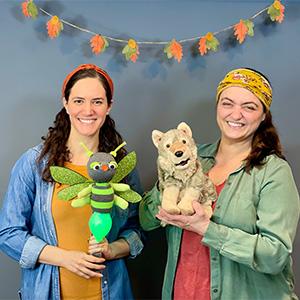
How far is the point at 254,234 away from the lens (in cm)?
134

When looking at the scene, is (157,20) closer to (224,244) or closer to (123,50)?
(123,50)

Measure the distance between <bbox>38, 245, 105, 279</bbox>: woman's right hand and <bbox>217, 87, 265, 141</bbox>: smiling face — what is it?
570mm

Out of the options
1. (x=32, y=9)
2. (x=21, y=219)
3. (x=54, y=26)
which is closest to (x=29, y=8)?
(x=32, y=9)

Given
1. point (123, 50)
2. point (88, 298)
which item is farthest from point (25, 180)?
point (123, 50)

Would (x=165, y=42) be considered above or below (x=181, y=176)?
above

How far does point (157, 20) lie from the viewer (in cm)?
188

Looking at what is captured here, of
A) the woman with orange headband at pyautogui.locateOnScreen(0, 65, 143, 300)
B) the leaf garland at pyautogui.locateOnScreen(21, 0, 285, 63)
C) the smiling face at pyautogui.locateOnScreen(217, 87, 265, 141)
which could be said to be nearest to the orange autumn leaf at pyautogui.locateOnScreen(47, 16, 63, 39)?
the leaf garland at pyautogui.locateOnScreen(21, 0, 285, 63)

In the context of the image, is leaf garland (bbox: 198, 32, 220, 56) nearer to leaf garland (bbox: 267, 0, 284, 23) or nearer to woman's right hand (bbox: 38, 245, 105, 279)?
leaf garland (bbox: 267, 0, 284, 23)

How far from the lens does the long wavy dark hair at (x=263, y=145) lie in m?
1.39

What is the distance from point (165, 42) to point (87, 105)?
62cm

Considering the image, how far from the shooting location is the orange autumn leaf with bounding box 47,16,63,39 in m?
1.78

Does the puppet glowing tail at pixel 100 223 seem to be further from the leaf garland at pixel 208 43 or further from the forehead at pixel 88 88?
the leaf garland at pixel 208 43

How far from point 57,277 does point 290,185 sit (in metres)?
0.78

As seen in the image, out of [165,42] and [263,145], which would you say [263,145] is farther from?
[165,42]
